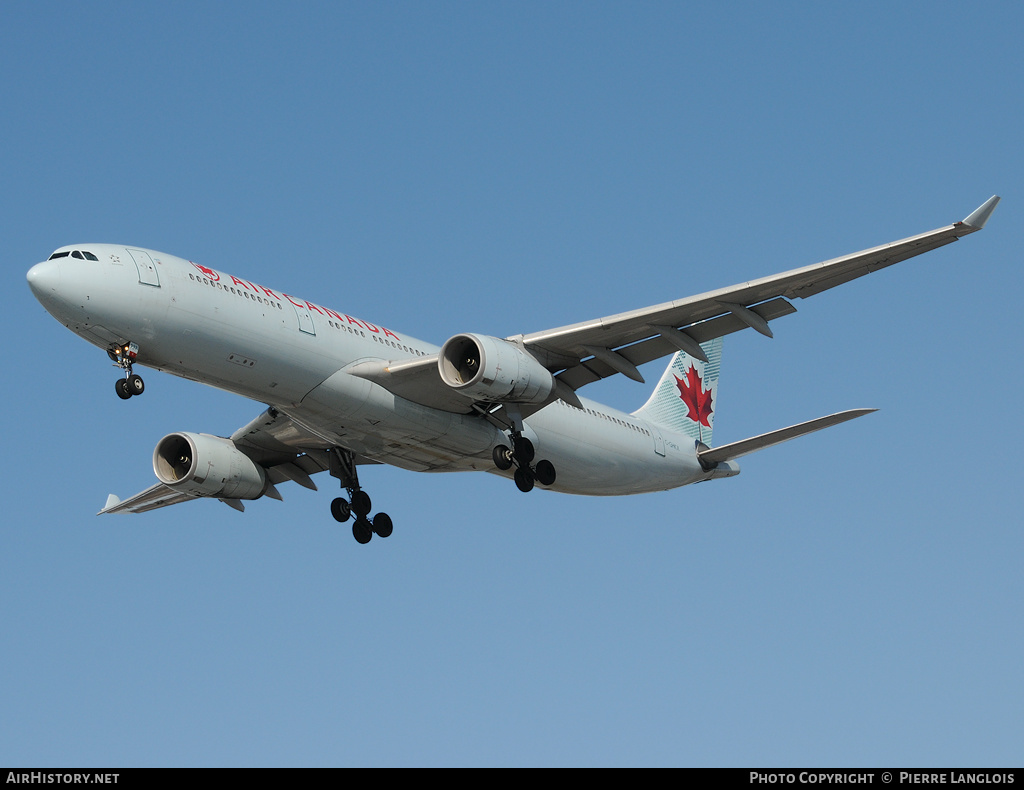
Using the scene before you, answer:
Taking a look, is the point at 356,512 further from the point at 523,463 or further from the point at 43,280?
the point at 43,280

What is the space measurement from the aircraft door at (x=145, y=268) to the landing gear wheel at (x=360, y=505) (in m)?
9.63

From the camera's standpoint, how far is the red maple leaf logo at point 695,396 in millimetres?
39719

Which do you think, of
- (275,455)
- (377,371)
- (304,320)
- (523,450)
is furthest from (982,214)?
(275,455)

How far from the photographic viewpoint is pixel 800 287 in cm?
2675

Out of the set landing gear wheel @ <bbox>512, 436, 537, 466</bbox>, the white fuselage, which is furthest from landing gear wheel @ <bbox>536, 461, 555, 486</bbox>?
landing gear wheel @ <bbox>512, 436, 537, 466</bbox>

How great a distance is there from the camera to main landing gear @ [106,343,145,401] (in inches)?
978

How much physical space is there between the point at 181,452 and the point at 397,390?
7.44 m

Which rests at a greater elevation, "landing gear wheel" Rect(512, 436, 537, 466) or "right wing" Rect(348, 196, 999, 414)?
"right wing" Rect(348, 196, 999, 414)

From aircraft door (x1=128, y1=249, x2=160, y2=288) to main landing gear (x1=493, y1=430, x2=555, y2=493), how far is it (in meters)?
8.98

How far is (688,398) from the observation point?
39969 millimetres

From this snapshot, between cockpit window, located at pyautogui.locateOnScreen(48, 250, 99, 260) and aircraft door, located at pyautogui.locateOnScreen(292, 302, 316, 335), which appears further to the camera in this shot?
aircraft door, located at pyautogui.locateOnScreen(292, 302, 316, 335)

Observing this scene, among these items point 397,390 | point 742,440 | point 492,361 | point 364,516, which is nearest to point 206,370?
point 397,390

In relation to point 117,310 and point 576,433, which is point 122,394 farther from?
point 576,433

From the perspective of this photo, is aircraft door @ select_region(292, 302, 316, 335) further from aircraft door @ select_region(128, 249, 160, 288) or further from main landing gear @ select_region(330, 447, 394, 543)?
main landing gear @ select_region(330, 447, 394, 543)
